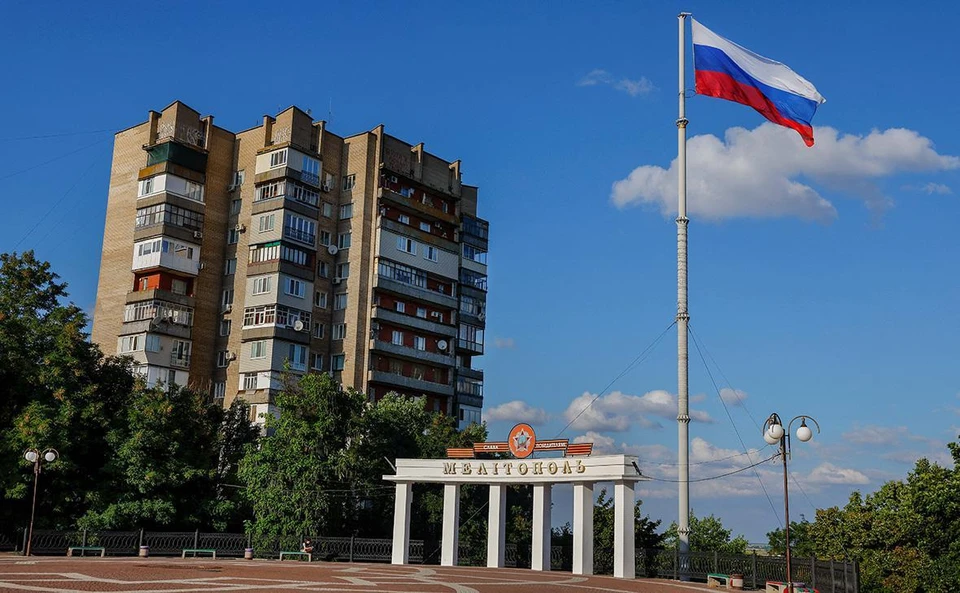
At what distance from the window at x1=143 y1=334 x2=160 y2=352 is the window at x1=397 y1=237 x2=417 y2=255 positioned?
2032 centimetres

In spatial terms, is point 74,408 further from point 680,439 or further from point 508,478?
point 680,439

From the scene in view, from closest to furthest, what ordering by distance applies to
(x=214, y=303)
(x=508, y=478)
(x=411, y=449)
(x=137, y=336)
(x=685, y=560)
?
(x=685, y=560)
(x=508, y=478)
(x=411, y=449)
(x=137, y=336)
(x=214, y=303)

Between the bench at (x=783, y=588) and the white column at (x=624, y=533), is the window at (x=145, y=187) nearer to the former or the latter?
the white column at (x=624, y=533)

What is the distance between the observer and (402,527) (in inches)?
1820

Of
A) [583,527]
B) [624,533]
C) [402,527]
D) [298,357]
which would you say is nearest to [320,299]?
[298,357]

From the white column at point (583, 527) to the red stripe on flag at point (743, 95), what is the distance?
17212mm

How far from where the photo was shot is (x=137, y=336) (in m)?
71.6

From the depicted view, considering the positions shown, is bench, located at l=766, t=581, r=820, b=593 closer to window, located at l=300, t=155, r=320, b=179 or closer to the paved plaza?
the paved plaza

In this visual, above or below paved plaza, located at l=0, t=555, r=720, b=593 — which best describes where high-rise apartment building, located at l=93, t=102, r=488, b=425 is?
above

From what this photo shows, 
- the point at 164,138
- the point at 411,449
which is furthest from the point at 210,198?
the point at 411,449

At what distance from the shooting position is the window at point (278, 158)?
2975 inches

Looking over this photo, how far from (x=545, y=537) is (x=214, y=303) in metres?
41.7

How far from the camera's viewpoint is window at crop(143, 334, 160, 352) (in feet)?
233

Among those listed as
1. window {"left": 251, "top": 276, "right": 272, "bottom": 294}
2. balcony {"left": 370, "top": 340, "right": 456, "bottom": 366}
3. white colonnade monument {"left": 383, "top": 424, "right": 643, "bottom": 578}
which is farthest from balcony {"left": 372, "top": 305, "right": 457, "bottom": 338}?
white colonnade monument {"left": 383, "top": 424, "right": 643, "bottom": 578}
